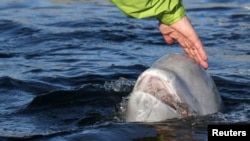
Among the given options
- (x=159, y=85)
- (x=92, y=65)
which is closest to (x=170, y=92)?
(x=159, y=85)

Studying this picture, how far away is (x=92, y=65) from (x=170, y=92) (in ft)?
10.2

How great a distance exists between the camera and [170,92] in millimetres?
5863

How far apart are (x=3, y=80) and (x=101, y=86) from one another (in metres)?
1.00

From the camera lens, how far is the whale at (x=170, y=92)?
5.84 m

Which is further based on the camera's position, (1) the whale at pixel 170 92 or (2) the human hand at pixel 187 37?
(1) the whale at pixel 170 92

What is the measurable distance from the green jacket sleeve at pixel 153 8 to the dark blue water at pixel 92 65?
78cm

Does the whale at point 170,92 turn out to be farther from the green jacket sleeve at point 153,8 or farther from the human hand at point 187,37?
the green jacket sleeve at point 153,8

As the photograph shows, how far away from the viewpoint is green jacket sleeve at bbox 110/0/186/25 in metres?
5.31

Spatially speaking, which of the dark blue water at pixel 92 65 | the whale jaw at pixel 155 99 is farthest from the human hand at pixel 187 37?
the dark blue water at pixel 92 65

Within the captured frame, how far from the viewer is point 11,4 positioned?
13422mm

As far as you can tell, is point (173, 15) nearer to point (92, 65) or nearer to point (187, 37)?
point (187, 37)

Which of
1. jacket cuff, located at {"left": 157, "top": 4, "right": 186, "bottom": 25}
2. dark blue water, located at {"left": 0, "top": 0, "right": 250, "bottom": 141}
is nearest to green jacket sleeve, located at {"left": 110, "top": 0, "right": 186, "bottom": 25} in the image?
jacket cuff, located at {"left": 157, "top": 4, "right": 186, "bottom": 25}

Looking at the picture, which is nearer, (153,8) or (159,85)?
(153,8)

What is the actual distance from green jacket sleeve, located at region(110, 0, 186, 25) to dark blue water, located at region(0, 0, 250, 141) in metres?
0.78
